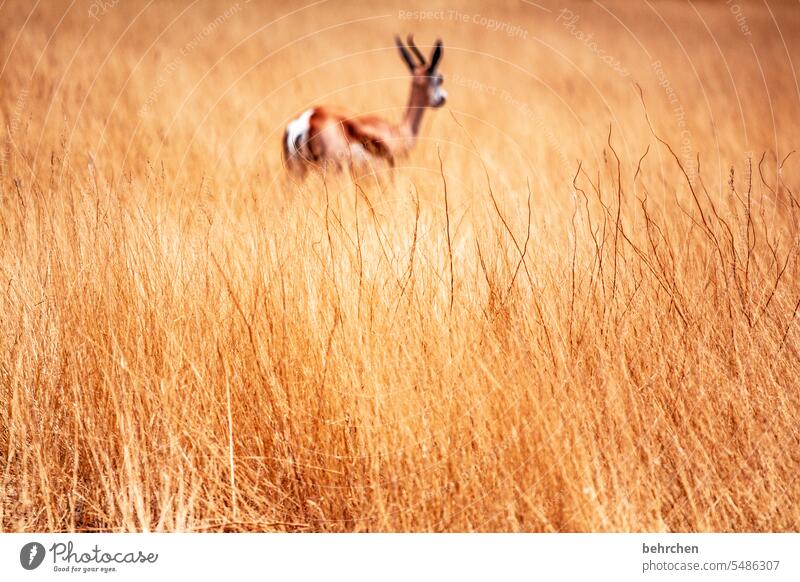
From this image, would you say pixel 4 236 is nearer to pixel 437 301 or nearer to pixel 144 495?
pixel 144 495

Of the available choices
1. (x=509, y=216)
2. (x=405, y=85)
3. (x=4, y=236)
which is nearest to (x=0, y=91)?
(x=4, y=236)

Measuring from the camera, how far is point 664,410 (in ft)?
8.62

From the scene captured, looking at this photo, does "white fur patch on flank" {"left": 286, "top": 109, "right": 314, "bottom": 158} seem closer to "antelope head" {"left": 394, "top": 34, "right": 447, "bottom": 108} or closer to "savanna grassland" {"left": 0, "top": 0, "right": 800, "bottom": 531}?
"antelope head" {"left": 394, "top": 34, "right": 447, "bottom": 108}

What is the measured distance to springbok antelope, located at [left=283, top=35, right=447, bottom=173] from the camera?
6777mm

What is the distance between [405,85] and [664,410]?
28.2 ft

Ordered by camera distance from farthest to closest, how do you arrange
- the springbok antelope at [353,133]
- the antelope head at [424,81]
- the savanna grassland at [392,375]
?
the antelope head at [424,81]
the springbok antelope at [353,133]
the savanna grassland at [392,375]

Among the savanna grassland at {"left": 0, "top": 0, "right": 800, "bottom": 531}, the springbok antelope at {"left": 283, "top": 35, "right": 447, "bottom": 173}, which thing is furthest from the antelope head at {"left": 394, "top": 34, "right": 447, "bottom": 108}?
the savanna grassland at {"left": 0, "top": 0, "right": 800, "bottom": 531}

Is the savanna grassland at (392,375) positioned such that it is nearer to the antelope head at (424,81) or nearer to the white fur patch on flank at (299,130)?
the white fur patch on flank at (299,130)
